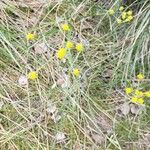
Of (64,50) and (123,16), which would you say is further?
(123,16)

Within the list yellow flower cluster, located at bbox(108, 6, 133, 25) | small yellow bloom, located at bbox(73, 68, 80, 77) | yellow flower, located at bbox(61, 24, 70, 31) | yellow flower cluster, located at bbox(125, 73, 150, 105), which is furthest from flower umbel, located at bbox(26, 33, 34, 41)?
yellow flower cluster, located at bbox(125, 73, 150, 105)

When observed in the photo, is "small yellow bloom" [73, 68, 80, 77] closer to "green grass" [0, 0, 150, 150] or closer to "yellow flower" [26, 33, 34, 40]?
"green grass" [0, 0, 150, 150]

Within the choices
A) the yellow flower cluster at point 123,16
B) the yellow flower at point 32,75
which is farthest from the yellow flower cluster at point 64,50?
the yellow flower cluster at point 123,16

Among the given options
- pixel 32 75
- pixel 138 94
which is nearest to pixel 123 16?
pixel 138 94

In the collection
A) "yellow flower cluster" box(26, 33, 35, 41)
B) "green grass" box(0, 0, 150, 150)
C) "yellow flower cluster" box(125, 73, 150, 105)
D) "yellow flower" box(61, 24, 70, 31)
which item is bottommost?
"yellow flower cluster" box(125, 73, 150, 105)

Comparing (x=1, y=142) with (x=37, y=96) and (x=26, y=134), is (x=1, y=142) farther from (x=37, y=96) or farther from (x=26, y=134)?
(x=37, y=96)

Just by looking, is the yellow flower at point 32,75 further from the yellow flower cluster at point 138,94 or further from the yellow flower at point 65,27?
the yellow flower cluster at point 138,94

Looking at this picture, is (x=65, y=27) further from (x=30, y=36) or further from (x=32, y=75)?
(x=32, y=75)

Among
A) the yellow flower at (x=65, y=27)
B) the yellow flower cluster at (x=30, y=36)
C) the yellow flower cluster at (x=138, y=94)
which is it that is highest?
the yellow flower cluster at (x=30, y=36)

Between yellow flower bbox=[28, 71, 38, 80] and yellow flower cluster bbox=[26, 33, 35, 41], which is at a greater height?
yellow flower cluster bbox=[26, 33, 35, 41]
